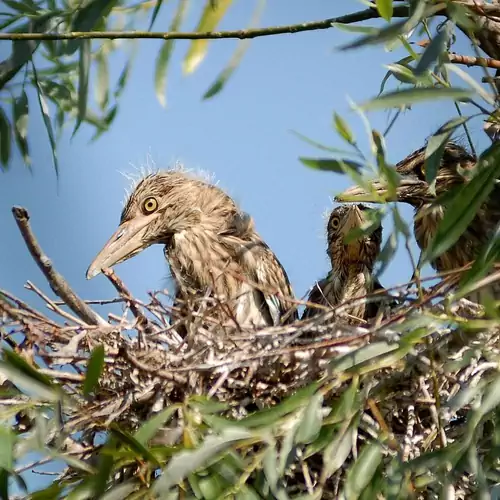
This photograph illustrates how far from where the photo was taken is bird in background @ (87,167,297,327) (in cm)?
281

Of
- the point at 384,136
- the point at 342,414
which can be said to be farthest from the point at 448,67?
the point at 342,414

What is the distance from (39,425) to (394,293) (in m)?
0.69

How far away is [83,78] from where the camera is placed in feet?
5.52

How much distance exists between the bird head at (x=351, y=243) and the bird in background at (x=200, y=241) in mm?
211

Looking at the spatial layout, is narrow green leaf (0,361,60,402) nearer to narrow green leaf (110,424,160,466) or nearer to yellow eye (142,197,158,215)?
narrow green leaf (110,424,160,466)

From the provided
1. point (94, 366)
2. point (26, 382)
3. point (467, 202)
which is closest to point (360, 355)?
point (467, 202)

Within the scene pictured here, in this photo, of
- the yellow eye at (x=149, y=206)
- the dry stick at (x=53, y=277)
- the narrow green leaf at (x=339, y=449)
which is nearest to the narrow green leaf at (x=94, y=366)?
the dry stick at (x=53, y=277)

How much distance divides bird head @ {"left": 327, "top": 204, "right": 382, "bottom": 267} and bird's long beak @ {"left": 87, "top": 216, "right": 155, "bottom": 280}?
20.7 inches

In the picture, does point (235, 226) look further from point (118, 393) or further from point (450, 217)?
point (450, 217)

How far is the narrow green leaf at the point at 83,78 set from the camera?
166 cm

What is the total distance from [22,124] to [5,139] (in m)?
0.06

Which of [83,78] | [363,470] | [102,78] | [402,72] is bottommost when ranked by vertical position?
[363,470]

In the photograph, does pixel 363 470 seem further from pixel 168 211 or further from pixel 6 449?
pixel 168 211

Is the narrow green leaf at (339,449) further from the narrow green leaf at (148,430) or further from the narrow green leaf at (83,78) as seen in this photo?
the narrow green leaf at (83,78)
